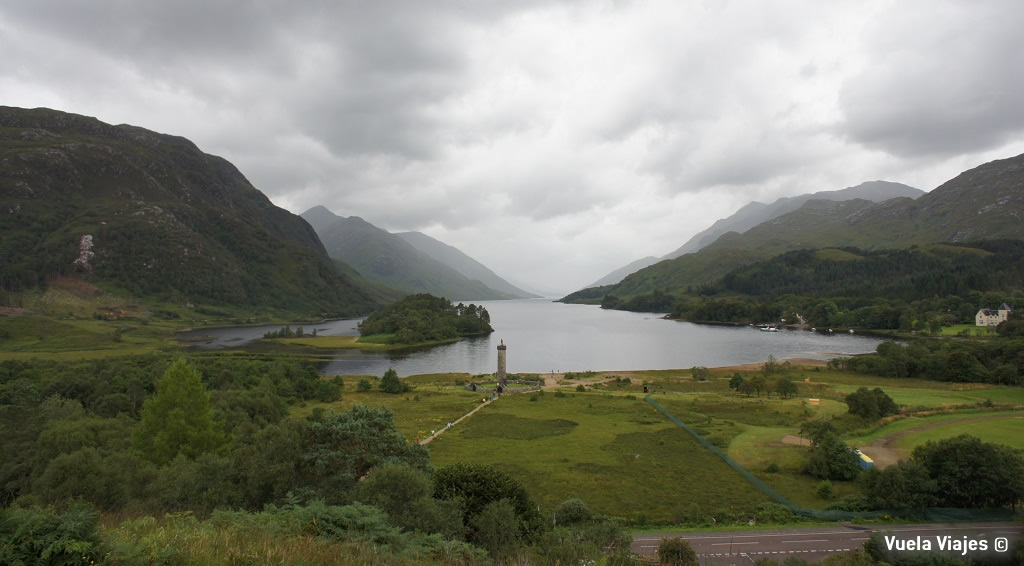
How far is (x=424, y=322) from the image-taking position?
16300cm

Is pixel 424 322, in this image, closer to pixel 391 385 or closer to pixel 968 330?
pixel 391 385

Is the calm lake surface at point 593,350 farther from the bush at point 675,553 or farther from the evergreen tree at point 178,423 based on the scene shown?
the bush at point 675,553

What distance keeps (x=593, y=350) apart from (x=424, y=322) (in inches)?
2391

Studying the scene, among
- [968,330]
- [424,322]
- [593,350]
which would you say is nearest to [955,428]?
[593,350]

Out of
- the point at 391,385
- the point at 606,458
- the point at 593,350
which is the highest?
the point at 391,385

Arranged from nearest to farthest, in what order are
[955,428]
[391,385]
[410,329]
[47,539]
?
[47,539] → [955,428] → [391,385] → [410,329]

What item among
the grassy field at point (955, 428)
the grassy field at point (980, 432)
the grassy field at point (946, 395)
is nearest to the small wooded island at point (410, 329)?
the grassy field at point (946, 395)

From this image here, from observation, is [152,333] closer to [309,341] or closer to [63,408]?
[309,341]

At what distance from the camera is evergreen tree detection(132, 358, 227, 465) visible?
3184 cm

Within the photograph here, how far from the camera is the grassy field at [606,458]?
30281 mm

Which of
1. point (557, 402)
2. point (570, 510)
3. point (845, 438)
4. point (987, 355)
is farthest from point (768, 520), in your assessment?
point (987, 355)

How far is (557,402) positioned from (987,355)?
249ft

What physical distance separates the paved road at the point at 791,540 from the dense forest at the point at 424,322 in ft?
433

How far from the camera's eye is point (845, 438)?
43750mm
